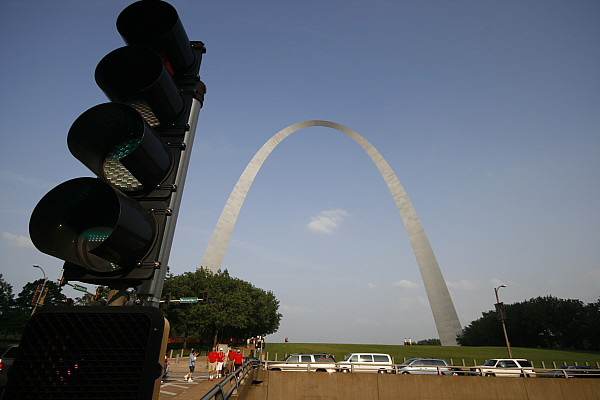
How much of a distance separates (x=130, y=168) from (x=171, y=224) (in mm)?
401

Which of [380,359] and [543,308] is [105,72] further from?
[543,308]

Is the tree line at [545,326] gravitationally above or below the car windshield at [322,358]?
above

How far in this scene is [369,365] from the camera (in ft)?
74.0

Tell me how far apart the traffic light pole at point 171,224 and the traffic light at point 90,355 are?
36cm

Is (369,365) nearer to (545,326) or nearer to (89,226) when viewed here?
(89,226)

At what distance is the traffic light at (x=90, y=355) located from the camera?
1.45m

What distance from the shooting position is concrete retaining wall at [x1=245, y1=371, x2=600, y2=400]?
859 inches

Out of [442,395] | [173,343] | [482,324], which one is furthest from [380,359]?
[482,324]

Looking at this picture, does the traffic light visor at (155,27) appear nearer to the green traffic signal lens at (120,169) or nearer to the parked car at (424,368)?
the green traffic signal lens at (120,169)

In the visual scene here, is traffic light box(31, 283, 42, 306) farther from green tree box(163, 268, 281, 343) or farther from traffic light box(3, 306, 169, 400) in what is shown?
green tree box(163, 268, 281, 343)

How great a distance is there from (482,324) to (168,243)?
11084cm

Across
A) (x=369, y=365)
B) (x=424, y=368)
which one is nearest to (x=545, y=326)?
(x=424, y=368)

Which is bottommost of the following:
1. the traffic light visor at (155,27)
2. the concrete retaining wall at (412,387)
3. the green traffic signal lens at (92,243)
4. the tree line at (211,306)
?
the concrete retaining wall at (412,387)

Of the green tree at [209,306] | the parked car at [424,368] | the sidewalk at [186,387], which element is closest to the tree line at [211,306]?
the green tree at [209,306]
